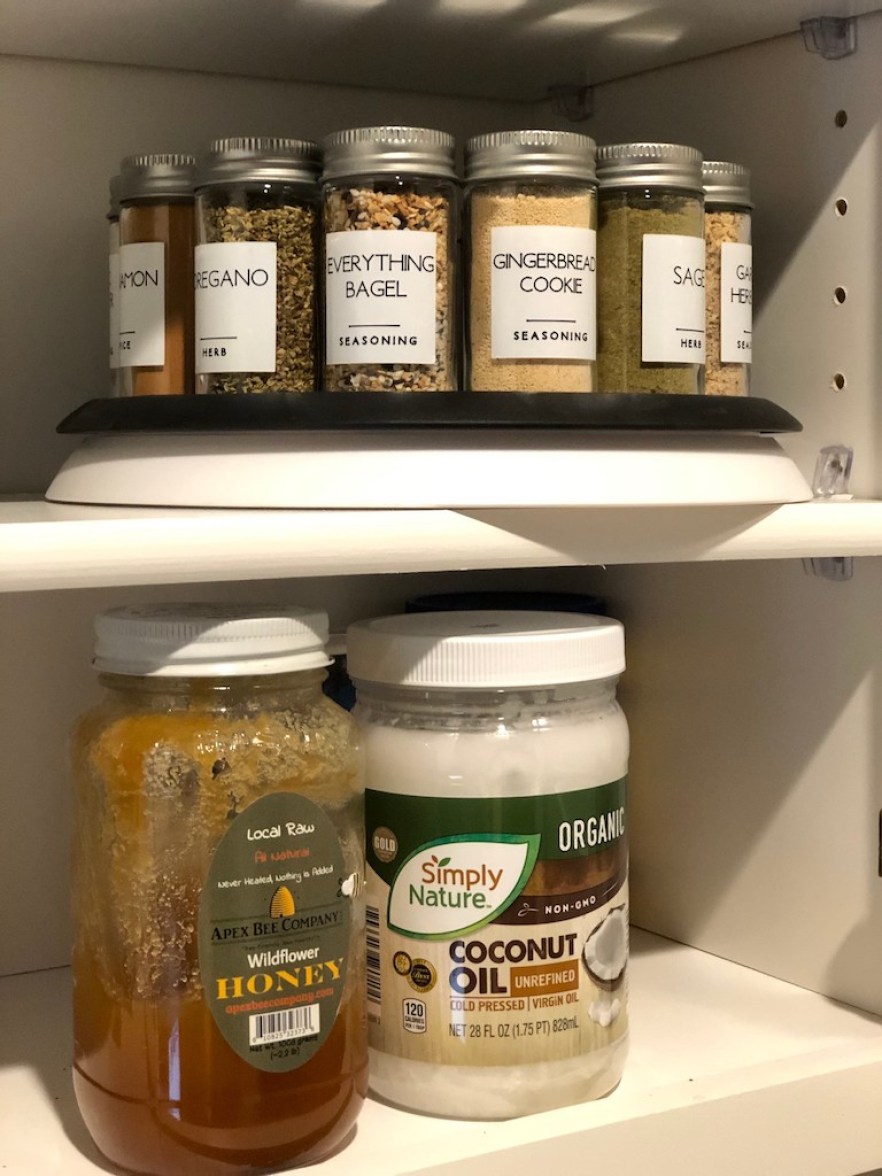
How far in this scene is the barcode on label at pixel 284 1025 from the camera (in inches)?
22.8

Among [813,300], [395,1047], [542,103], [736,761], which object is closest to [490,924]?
[395,1047]

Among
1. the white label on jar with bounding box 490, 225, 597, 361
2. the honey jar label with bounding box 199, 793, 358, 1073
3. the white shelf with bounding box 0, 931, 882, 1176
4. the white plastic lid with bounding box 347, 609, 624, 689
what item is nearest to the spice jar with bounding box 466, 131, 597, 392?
the white label on jar with bounding box 490, 225, 597, 361

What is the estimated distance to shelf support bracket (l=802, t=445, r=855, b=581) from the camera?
0.75 metres

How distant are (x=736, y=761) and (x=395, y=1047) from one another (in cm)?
28

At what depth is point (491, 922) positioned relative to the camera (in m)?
0.63

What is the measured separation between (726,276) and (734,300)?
12mm

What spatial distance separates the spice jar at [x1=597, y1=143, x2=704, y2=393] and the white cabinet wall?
8cm

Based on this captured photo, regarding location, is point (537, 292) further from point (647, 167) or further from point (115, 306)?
point (115, 306)

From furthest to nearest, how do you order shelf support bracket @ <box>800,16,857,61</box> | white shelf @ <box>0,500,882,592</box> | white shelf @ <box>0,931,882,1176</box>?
shelf support bracket @ <box>800,16,857,61</box>, white shelf @ <box>0,931,882,1176</box>, white shelf @ <box>0,500,882,592</box>

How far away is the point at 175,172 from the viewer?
27.2 inches

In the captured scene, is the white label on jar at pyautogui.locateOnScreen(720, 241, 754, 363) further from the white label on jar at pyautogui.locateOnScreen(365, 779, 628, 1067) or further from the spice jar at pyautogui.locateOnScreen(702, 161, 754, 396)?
the white label on jar at pyautogui.locateOnScreen(365, 779, 628, 1067)

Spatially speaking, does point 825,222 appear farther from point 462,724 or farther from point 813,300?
point 462,724

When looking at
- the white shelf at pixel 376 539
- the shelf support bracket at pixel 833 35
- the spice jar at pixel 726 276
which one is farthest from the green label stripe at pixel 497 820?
the shelf support bracket at pixel 833 35

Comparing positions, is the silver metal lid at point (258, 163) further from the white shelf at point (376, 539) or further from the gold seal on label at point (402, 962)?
the gold seal on label at point (402, 962)
